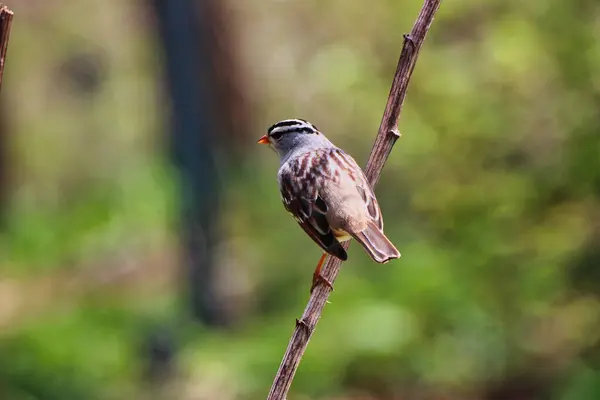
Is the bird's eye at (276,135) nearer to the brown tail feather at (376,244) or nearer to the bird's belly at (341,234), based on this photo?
the bird's belly at (341,234)

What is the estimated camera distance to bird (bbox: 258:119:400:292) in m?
3.46

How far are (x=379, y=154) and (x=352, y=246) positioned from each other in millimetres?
7477

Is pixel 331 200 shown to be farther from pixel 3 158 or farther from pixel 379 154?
pixel 3 158

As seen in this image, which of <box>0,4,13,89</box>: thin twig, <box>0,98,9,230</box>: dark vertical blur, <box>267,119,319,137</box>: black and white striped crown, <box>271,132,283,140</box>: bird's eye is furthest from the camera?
<box>0,98,9,230</box>: dark vertical blur

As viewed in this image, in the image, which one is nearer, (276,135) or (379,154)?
(379,154)

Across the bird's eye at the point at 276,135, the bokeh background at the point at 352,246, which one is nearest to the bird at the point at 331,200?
the bird's eye at the point at 276,135

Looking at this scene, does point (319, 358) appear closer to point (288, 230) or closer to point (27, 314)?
point (288, 230)

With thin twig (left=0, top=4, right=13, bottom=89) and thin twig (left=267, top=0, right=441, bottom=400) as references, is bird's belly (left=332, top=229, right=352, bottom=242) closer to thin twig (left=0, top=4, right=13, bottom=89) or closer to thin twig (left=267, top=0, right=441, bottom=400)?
thin twig (left=267, top=0, right=441, bottom=400)

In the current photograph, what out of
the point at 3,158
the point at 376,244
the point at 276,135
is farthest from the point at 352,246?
the point at 3,158

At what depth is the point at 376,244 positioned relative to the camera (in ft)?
11.3

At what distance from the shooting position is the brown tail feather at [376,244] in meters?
3.30

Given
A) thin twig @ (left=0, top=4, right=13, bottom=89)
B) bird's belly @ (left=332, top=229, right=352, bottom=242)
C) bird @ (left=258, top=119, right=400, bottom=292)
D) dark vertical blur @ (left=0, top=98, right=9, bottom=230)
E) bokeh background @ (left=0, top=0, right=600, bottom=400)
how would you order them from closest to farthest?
thin twig @ (left=0, top=4, right=13, bottom=89) → bird @ (left=258, top=119, right=400, bottom=292) → bird's belly @ (left=332, top=229, right=352, bottom=242) → bokeh background @ (left=0, top=0, right=600, bottom=400) → dark vertical blur @ (left=0, top=98, right=9, bottom=230)

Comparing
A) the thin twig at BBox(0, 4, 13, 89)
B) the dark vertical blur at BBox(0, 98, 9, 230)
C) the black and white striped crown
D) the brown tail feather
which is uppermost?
the dark vertical blur at BBox(0, 98, 9, 230)

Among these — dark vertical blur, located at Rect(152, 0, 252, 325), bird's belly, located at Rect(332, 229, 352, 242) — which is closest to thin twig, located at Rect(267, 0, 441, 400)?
bird's belly, located at Rect(332, 229, 352, 242)
